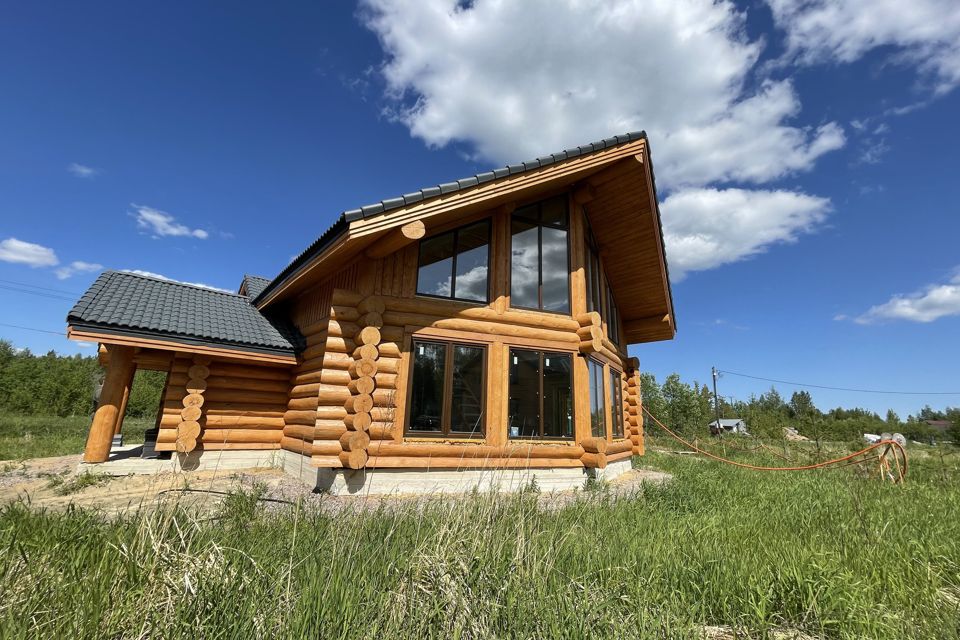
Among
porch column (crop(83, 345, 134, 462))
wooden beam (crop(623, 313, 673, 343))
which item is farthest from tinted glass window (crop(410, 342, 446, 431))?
wooden beam (crop(623, 313, 673, 343))

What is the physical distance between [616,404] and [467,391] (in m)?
5.77

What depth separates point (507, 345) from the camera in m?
8.66

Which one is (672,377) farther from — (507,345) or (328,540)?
(328,540)

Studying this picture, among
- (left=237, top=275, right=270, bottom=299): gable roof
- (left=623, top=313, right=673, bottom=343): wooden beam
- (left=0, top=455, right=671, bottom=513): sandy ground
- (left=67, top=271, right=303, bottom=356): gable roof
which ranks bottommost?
(left=0, top=455, right=671, bottom=513): sandy ground

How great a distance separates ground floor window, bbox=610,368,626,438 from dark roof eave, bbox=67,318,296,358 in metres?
8.16

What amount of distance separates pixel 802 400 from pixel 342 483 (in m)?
102

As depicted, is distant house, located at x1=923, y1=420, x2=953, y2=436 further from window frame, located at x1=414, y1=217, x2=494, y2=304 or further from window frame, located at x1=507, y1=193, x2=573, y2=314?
window frame, located at x1=414, y1=217, x2=494, y2=304

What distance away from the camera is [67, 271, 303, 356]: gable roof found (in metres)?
7.57

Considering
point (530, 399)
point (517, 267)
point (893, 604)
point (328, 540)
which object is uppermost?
point (517, 267)

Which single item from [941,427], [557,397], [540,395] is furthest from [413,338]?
[941,427]

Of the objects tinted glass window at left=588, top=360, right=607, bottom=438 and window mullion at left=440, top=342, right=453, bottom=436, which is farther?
tinted glass window at left=588, top=360, right=607, bottom=438

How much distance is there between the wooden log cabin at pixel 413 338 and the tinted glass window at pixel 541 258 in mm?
32

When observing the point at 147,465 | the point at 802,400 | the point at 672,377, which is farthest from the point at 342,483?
the point at 802,400

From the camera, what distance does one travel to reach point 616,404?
39.7 ft
